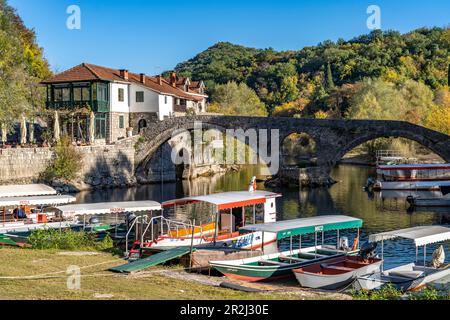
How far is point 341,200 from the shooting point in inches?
1876

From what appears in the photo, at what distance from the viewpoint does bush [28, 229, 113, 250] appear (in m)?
24.4

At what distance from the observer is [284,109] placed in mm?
114250

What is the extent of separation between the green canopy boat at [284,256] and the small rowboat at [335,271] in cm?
52

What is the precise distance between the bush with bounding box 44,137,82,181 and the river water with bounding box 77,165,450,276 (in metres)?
2.86

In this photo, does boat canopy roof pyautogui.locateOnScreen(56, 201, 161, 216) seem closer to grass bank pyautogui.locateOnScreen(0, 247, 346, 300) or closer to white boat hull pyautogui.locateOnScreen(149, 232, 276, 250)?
white boat hull pyautogui.locateOnScreen(149, 232, 276, 250)

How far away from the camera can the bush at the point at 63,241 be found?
79.9 ft

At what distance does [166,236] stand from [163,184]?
35.9 meters

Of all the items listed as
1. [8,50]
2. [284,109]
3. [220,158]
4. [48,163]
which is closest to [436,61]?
[284,109]

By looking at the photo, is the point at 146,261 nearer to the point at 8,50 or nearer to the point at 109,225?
the point at 109,225

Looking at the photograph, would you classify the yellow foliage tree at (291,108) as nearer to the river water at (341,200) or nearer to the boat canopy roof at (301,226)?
the river water at (341,200)

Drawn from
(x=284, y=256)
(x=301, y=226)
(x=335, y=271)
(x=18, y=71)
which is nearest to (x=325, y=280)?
(x=335, y=271)

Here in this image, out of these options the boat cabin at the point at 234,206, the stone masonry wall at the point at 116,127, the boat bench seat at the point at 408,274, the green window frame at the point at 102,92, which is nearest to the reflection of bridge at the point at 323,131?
the stone masonry wall at the point at 116,127

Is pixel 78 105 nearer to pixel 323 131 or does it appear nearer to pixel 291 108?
pixel 323 131

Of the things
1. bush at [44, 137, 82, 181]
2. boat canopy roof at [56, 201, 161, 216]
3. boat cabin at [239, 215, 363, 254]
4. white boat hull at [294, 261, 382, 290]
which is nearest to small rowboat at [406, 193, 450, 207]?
boat cabin at [239, 215, 363, 254]
